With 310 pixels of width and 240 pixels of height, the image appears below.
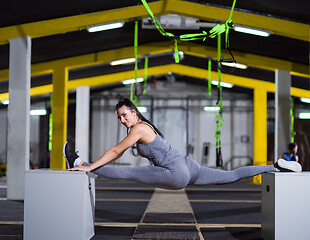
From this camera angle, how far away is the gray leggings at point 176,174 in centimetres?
354

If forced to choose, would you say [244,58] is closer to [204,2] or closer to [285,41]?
[285,41]

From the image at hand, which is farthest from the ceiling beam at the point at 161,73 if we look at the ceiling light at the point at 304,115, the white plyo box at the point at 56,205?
the white plyo box at the point at 56,205

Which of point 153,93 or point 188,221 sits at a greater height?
point 153,93

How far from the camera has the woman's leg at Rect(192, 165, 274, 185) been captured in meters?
3.68

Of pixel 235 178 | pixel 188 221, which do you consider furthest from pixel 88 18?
pixel 235 178

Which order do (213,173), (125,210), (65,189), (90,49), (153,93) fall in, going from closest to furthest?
(65,189) < (213,173) < (125,210) < (90,49) < (153,93)

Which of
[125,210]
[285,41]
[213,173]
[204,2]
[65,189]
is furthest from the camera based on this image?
[285,41]

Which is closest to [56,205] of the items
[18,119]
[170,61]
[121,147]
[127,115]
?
[121,147]

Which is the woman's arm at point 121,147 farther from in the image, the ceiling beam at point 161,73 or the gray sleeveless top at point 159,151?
the ceiling beam at point 161,73

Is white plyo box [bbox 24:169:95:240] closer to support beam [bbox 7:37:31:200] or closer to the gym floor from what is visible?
the gym floor

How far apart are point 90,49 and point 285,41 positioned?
409 cm

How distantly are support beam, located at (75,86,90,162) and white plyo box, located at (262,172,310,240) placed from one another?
9.02 meters

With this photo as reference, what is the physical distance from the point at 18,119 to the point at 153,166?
4.05m

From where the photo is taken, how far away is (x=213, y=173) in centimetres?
369
